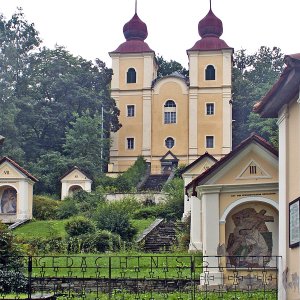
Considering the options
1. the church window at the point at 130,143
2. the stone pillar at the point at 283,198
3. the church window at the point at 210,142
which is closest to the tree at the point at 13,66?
the church window at the point at 130,143

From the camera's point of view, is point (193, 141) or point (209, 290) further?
point (193, 141)

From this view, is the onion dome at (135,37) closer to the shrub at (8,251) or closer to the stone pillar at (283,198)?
the shrub at (8,251)

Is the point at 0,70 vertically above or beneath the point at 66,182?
above

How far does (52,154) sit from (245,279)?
40.2m

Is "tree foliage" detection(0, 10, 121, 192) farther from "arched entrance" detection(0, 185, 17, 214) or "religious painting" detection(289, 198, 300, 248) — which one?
"religious painting" detection(289, 198, 300, 248)

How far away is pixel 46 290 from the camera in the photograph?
20938 millimetres

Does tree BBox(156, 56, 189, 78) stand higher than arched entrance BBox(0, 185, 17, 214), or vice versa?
tree BBox(156, 56, 189, 78)

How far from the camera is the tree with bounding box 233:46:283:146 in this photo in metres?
71.9

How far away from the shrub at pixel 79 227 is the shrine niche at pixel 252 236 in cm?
1291

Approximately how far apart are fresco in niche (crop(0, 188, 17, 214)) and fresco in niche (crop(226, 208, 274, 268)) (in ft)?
75.9

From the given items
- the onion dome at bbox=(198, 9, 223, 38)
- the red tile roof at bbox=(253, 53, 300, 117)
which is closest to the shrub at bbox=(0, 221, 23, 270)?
the red tile roof at bbox=(253, 53, 300, 117)

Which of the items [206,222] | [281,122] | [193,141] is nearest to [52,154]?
[193,141]

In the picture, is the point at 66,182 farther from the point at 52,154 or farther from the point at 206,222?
the point at 206,222

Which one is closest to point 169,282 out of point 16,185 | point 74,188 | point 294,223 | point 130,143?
point 294,223
